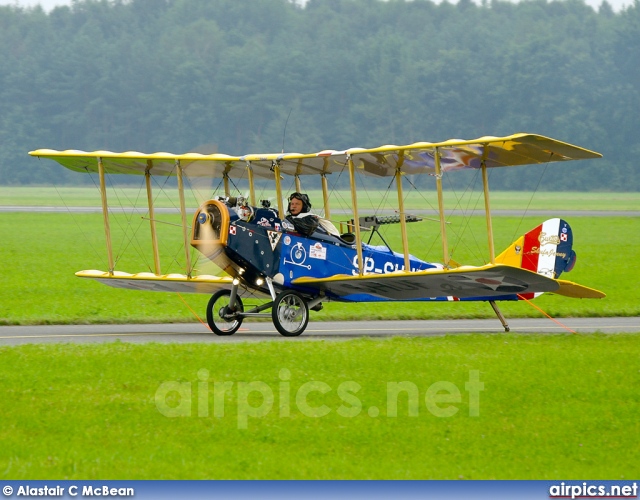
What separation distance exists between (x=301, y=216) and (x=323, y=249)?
2.10ft

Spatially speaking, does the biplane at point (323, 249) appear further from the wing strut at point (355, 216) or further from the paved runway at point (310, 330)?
the paved runway at point (310, 330)

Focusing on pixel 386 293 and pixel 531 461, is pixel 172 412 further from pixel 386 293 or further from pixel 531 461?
pixel 386 293

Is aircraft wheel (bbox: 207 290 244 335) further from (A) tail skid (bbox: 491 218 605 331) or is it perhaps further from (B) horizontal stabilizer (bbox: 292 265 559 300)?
(A) tail skid (bbox: 491 218 605 331)

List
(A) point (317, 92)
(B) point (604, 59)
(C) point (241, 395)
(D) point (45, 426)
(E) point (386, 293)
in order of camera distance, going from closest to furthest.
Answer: (D) point (45, 426)
(C) point (241, 395)
(E) point (386, 293)
(A) point (317, 92)
(B) point (604, 59)

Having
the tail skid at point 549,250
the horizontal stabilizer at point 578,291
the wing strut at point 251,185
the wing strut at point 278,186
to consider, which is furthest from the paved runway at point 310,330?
the wing strut at point 251,185

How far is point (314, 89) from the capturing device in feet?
303

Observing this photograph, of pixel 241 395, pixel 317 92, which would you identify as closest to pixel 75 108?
pixel 317 92

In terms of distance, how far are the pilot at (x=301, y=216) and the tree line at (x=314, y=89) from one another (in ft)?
206

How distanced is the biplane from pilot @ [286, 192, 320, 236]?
9 cm

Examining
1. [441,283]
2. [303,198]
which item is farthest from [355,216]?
[441,283]

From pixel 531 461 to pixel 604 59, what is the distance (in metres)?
94.0

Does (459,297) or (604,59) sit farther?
(604,59)

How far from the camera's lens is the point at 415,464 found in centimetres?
973

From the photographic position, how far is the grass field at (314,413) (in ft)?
31.6
